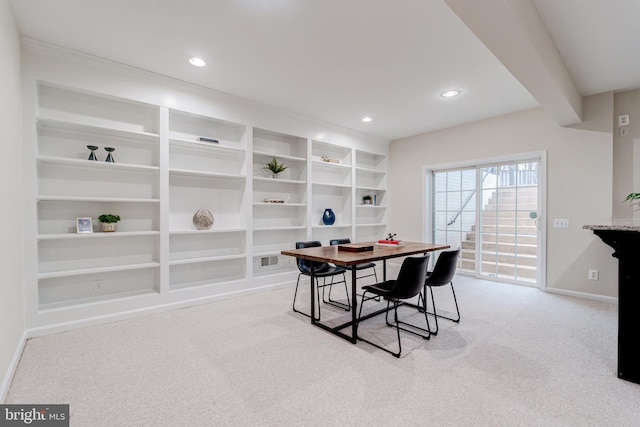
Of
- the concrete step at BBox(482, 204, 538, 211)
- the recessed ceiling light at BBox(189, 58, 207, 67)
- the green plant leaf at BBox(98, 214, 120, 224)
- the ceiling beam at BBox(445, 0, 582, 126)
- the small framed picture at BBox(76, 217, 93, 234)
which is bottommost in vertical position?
the small framed picture at BBox(76, 217, 93, 234)

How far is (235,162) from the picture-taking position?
13.5 feet

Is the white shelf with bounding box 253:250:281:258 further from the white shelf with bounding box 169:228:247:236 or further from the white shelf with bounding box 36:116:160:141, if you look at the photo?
the white shelf with bounding box 36:116:160:141

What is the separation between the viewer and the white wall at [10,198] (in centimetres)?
185

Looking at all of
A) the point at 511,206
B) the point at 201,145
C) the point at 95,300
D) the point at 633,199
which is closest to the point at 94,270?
the point at 95,300

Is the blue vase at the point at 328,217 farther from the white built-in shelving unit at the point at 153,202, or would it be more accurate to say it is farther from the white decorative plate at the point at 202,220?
the white decorative plate at the point at 202,220

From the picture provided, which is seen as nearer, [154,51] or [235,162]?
[154,51]

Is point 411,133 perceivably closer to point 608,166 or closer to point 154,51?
point 608,166

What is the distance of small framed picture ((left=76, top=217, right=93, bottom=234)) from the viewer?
289 centimetres

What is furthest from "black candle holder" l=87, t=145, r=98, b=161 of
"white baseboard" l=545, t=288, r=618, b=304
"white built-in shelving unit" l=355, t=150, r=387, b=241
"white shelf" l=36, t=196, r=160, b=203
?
"white baseboard" l=545, t=288, r=618, b=304

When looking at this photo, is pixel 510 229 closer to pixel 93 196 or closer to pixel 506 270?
pixel 506 270

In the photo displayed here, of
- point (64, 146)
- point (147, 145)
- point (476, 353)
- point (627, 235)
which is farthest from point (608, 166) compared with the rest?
point (64, 146)

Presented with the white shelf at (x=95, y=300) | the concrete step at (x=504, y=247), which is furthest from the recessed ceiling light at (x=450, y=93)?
the white shelf at (x=95, y=300)

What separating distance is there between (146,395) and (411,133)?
5.40 meters

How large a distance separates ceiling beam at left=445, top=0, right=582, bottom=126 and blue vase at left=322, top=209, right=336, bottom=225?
10.3 feet
